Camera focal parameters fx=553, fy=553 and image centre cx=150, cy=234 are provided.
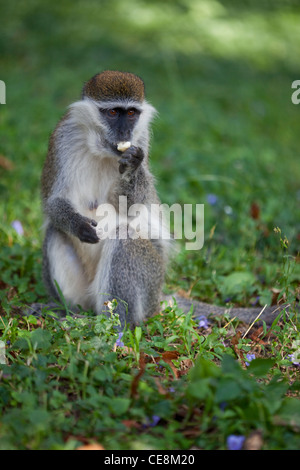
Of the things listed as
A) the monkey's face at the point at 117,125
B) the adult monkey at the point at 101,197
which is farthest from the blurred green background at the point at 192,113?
the monkey's face at the point at 117,125

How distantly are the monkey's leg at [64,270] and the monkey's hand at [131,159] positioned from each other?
0.78 m

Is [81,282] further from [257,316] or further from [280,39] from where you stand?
[280,39]

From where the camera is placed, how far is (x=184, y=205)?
5742 millimetres

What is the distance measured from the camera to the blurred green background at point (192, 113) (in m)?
4.70

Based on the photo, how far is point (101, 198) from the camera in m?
4.10

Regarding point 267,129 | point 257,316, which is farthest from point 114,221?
point 267,129

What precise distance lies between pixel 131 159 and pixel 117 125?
0.96 ft

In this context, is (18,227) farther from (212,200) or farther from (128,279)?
(212,200)

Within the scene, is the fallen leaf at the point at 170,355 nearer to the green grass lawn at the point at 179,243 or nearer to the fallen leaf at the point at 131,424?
the green grass lawn at the point at 179,243

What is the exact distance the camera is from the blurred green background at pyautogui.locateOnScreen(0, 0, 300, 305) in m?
4.70

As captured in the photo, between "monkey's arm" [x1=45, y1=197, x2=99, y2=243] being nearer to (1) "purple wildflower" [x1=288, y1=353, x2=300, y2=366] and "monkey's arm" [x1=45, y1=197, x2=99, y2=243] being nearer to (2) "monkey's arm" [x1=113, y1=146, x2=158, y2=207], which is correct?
(2) "monkey's arm" [x1=113, y1=146, x2=158, y2=207]

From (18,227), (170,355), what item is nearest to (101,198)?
(18,227)

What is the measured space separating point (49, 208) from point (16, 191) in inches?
68.6
